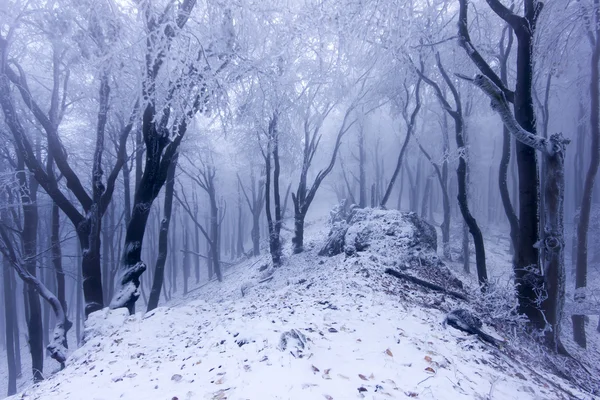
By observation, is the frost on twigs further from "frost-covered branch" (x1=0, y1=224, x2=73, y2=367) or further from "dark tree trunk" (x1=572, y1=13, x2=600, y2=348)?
"dark tree trunk" (x1=572, y1=13, x2=600, y2=348)

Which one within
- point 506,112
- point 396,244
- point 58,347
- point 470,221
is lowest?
point 58,347

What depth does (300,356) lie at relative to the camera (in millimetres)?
3242

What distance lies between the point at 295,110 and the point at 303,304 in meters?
9.57

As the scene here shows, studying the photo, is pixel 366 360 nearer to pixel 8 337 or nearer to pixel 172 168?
pixel 172 168

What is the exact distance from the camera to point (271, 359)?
319cm

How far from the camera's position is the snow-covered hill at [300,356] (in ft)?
9.19

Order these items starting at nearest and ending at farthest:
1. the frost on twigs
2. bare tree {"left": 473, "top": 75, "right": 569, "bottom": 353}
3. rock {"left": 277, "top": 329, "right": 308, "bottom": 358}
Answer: rock {"left": 277, "top": 329, "right": 308, "bottom": 358} → bare tree {"left": 473, "top": 75, "right": 569, "bottom": 353} → the frost on twigs

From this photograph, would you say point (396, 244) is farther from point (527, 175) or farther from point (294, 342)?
point (294, 342)

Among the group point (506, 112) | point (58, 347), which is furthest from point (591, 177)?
point (58, 347)

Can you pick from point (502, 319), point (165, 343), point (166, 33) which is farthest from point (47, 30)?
point (502, 319)

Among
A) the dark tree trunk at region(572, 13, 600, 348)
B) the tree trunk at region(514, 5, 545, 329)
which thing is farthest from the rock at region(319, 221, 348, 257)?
the dark tree trunk at region(572, 13, 600, 348)

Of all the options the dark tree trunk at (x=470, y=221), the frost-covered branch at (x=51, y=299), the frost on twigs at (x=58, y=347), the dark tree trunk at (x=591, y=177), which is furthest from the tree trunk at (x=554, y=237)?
the frost-covered branch at (x=51, y=299)

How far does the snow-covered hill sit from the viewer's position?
280 centimetres

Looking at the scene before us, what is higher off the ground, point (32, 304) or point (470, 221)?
point (470, 221)
